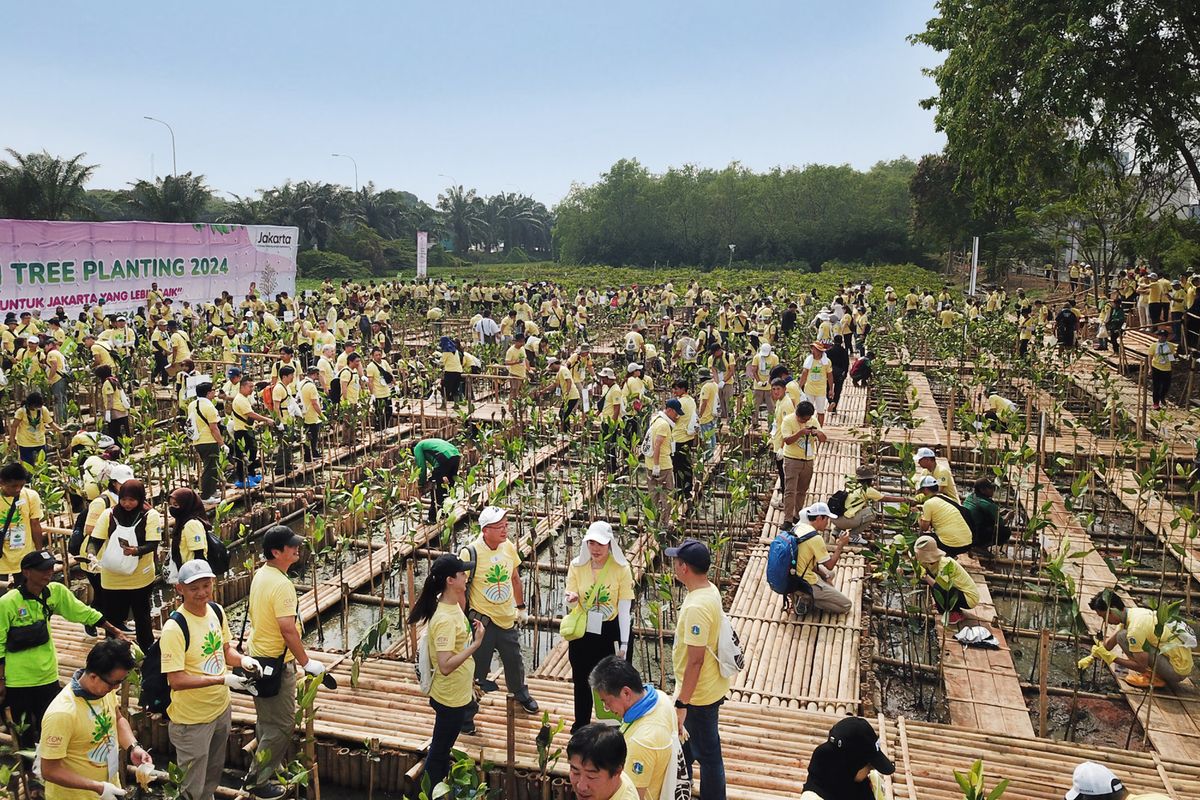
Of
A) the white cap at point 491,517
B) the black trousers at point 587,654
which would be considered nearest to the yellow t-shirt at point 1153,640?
the black trousers at point 587,654

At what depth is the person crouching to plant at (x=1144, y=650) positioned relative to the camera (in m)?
6.00

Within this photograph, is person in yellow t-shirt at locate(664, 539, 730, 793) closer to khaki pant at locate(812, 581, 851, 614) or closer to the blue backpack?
the blue backpack

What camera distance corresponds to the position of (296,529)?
31.9ft

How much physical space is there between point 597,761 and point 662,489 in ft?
22.2

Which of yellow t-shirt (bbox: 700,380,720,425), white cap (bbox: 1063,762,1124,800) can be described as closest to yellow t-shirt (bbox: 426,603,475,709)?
white cap (bbox: 1063,762,1124,800)

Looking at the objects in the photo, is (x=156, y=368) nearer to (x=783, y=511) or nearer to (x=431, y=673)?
(x=783, y=511)

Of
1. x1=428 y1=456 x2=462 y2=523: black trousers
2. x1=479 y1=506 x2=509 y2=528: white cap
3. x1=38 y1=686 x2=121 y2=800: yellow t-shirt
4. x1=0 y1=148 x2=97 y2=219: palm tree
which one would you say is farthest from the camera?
x1=0 y1=148 x2=97 y2=219: palm tree

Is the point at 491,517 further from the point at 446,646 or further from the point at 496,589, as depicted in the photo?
the point at 446,646

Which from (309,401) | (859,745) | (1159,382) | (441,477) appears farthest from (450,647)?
(1159,382)

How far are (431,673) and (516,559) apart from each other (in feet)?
3.30

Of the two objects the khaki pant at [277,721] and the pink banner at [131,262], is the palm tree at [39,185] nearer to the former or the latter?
the pink banner at [131,262]

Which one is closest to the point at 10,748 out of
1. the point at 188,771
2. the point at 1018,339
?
the point at 188,771

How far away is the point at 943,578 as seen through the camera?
6.54 metres

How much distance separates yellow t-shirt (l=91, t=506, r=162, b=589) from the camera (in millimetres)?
5941
